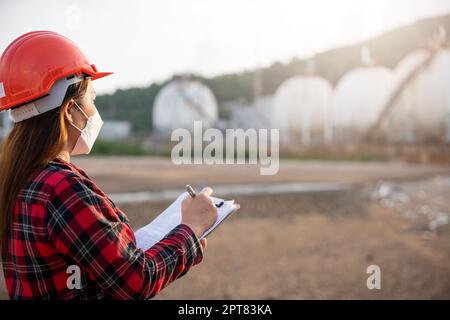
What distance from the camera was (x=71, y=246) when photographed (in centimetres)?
100

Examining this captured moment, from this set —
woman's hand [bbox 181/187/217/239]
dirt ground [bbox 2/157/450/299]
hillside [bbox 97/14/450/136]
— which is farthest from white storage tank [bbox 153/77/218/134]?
woman's hand [bbox 181/187/217/239]

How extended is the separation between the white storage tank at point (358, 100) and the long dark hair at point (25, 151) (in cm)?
1013

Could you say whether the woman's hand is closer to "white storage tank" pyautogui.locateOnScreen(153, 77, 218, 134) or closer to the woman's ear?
the woman's ear

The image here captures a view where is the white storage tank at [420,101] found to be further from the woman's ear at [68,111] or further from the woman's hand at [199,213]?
the woman's ear at [68,111]

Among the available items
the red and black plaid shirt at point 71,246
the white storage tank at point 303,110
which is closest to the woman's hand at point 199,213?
the red and black plaid shirt at point 71,246

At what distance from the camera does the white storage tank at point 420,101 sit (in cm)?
984

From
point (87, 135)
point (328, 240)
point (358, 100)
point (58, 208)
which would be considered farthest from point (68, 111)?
point (358, 100)

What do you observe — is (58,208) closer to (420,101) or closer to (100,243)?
(100,243)

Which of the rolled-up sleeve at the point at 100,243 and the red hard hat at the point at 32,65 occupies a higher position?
the red hard hat at the point at 32,65

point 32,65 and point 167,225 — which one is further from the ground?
point 32,65

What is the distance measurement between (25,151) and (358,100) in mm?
10464

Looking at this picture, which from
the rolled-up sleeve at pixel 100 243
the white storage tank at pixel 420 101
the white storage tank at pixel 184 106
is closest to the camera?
the rolled-up sleeve at pixel 100 243

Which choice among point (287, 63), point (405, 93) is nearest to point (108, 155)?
point (287, 63)
